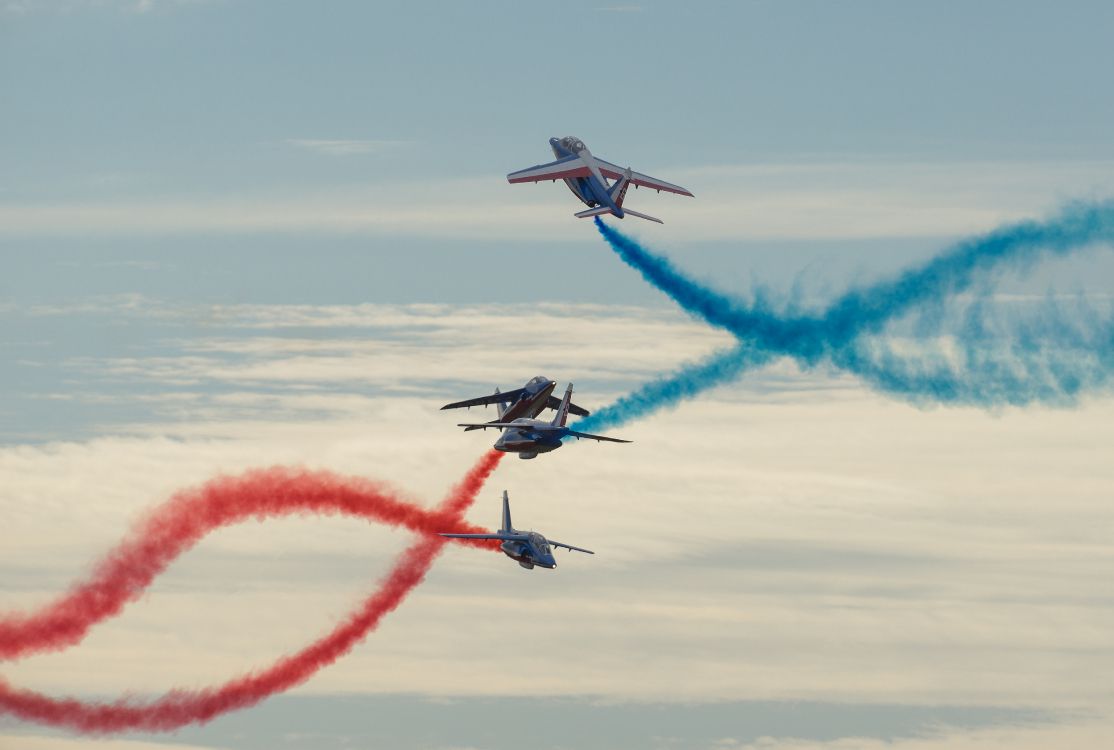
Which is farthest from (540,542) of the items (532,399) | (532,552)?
(532,399)

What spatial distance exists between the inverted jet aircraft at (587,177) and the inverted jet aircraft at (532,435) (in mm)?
15248

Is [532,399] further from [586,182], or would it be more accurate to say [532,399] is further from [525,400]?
[586,182]

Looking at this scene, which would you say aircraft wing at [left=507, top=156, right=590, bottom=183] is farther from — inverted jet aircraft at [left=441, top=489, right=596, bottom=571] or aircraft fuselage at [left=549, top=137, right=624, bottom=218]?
inverted jet aircraft at [left=441, top=489, right=596, bottom=571]

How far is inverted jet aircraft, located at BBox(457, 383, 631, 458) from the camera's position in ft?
395

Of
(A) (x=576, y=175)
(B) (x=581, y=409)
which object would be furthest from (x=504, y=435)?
(A) (x=576, y=175)

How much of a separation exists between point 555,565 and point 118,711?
3477 centimetres

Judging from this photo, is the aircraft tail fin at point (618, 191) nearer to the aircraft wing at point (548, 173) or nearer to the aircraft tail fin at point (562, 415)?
Answer: the aircraft wing at point (548, 173)

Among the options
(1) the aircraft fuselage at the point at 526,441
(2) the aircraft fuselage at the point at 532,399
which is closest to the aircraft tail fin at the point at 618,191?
(2) the aircraft fuselage at the point at 532,399

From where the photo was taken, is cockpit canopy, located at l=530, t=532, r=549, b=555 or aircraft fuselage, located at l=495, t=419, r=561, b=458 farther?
cockpit canopy, located at l=530, t=532, r=549, b=555

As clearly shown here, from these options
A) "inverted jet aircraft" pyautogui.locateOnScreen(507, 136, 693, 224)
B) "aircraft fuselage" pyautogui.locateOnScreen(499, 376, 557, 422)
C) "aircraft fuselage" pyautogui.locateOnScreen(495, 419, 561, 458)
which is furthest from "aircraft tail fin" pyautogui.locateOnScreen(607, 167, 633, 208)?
Answer: "aircraft fuselage" pyautogui.locateOnScreen(495, 419, 561, 458)

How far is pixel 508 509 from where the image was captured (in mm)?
139375

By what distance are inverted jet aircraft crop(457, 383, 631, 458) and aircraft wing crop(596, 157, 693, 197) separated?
2109 centimetres

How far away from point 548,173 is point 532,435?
22.0 m

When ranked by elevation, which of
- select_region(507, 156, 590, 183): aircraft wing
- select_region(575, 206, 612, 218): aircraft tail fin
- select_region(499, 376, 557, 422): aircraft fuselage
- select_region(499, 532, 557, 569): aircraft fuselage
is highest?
select_region(507, 156, 590, 183): aircraft wing
